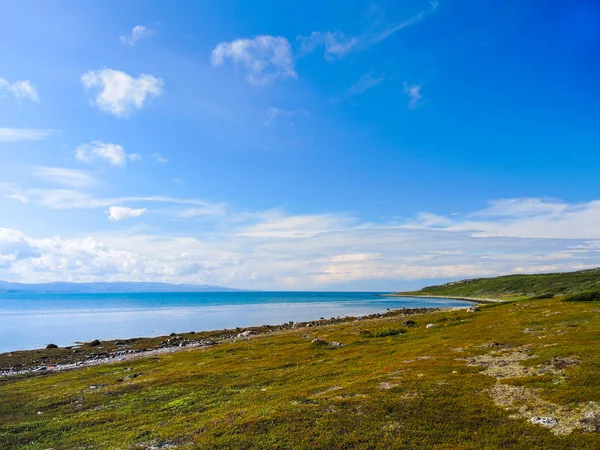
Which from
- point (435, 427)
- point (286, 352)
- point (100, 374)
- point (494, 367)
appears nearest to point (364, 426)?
point (435, 427)

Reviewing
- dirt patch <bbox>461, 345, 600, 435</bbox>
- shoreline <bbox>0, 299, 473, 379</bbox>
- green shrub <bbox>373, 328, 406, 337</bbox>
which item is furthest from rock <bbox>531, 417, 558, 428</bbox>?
shoreline <bbox>0, 299, 473, 379</bbox>

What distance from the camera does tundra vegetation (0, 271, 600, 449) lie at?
620 inches

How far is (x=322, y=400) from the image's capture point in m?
20.7

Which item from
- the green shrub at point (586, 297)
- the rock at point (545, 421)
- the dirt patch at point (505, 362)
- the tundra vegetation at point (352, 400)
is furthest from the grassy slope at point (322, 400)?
the green shrub at point (586, 297)

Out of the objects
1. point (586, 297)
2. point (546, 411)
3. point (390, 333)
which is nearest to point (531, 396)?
point (546, 411)

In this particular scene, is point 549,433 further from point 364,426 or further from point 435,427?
point 364,426

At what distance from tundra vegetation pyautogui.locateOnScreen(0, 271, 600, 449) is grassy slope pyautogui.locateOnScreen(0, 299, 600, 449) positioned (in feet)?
0.29

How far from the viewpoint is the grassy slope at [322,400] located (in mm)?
15852

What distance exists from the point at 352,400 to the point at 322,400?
183 centimetres

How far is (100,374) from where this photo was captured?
41.2 metres

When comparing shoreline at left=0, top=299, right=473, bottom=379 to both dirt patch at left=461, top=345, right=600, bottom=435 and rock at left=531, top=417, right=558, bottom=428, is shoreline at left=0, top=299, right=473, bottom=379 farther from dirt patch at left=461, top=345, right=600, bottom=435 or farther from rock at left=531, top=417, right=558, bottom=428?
rock at left=531, top=417, right=558, bottom=428

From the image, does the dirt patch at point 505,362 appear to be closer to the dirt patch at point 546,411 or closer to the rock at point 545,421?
the dirt patch at point 546,411

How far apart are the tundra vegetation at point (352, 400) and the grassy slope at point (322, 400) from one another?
89mm

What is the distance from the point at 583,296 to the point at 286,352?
161 ft
